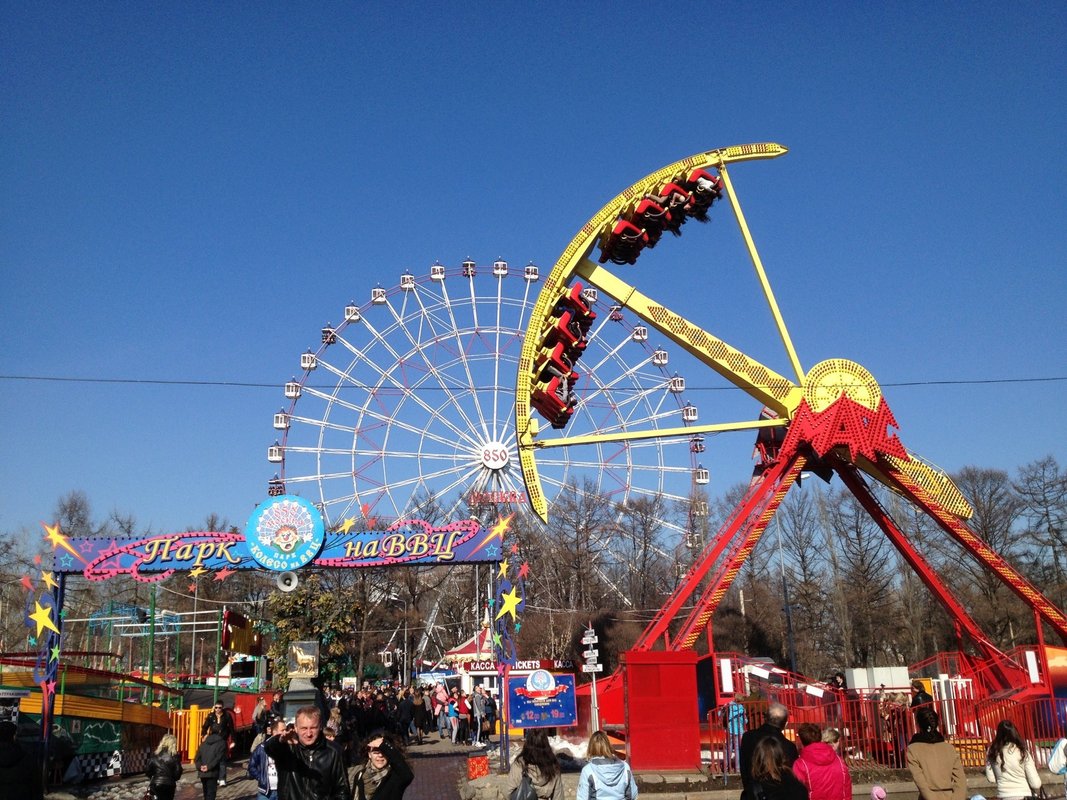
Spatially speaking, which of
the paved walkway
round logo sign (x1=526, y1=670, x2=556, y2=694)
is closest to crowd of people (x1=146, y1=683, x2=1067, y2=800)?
round logo sign (x1=526, y1=670, x2=556, y2=694)

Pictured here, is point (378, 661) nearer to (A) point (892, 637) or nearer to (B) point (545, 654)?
(B) point (545, 654)

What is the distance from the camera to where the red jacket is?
6918mm

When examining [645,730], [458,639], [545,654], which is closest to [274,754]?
[645,730]

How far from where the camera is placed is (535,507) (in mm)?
19938

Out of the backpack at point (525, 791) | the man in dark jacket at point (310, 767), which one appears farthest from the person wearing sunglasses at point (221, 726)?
the man in dark jacket at point (310, 767)

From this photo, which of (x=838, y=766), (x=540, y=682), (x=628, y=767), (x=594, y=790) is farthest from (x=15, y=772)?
(x=540, y=682)

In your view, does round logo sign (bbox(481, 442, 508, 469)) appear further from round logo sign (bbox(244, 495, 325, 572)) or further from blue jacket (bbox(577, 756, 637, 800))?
blue jacket (bbox(577, 756, 637, 800))

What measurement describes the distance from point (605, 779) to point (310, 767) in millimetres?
2469

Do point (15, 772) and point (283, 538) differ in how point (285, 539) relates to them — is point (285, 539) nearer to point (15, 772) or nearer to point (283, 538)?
point (283, 538)

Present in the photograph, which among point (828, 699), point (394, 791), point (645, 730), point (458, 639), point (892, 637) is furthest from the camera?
point (458, 639)

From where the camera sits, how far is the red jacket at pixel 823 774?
692cm

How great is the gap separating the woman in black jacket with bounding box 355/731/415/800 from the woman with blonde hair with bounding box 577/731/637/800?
1398 millimetres

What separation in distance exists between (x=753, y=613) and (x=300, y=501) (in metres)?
29.6

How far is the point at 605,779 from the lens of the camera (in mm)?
6957
